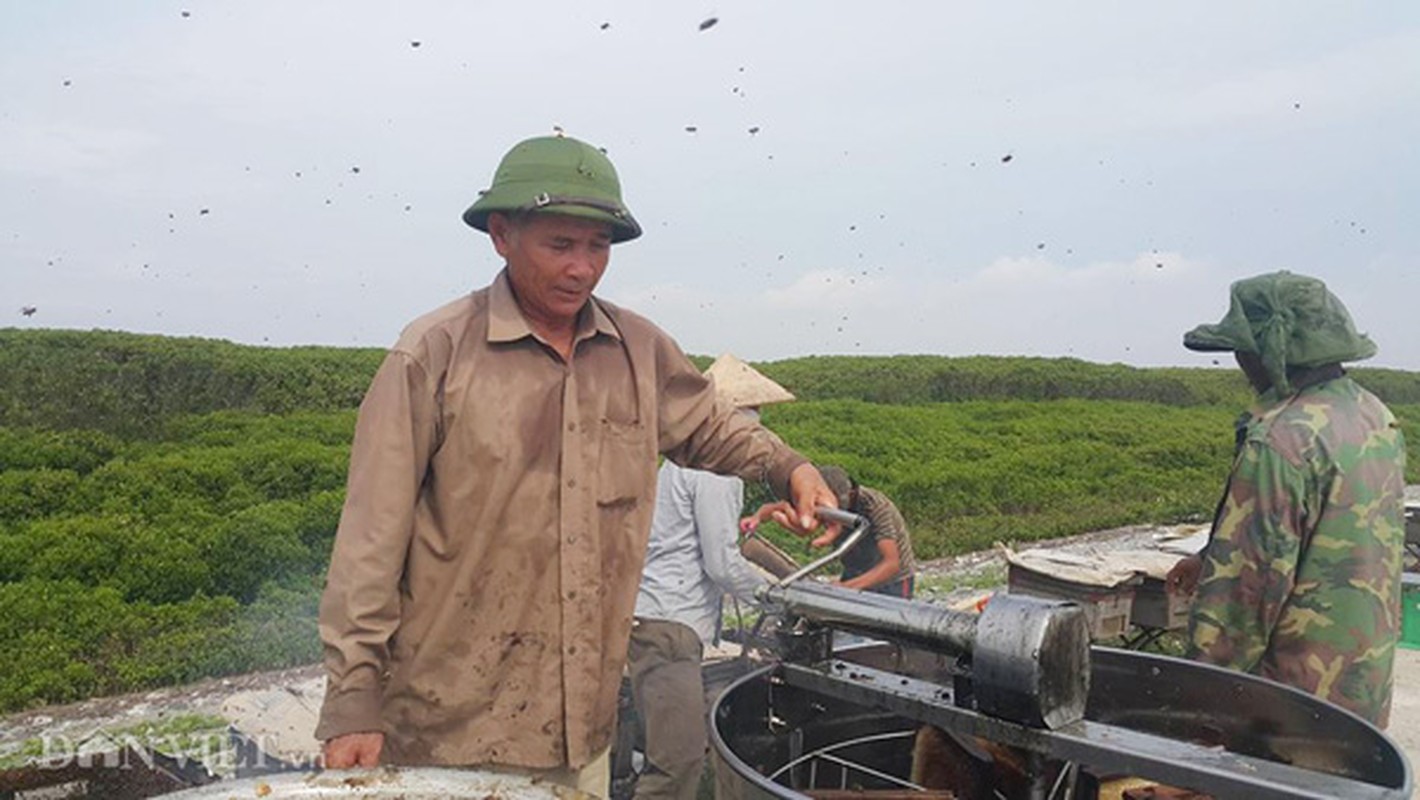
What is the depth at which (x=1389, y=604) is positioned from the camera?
349 centimetres

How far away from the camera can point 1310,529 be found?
344cm

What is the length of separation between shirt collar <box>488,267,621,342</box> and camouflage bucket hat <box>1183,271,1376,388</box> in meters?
2.16

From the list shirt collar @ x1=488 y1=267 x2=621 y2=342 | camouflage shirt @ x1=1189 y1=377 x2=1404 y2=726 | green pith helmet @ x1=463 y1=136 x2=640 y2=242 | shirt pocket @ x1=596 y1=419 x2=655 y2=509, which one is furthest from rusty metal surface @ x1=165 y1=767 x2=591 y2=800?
camouflage shirt @ x1=1189 y1=377 x2=1404 y2=726

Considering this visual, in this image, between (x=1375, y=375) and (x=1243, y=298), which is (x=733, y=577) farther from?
(x=1375, y=375)

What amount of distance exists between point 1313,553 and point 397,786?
2.86 metres

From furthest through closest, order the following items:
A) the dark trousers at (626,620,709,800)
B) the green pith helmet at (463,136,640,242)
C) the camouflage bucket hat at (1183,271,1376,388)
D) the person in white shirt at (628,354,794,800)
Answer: the person in white shirt at (628,354,794,800)
the dark trousers at (626,620,709,800)
the camouflage bucket hat at (1183,271,1376,388)
the green pith helmet at (463,136,640,242)

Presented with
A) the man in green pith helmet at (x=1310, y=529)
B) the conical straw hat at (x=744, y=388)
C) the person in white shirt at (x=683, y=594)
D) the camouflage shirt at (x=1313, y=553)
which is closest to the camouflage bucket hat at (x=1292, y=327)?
the man in green pith helmet at (x=1310, y=529)

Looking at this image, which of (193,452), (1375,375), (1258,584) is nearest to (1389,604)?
(1258,584)

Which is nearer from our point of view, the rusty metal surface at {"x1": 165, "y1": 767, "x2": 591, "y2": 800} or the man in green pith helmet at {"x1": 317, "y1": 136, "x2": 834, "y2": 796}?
the rusty metal surface at {"x1": 165, "y1": 767, "x2": 591, "y2": 800}

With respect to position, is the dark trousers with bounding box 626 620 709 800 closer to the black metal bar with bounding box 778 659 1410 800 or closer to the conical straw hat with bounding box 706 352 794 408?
the conical straw hat with bounding box 706 352 794 408

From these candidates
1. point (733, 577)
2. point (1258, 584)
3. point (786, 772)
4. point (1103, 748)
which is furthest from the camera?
point (733, 577)

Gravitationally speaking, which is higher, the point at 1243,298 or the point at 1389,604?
the point at 1243,298

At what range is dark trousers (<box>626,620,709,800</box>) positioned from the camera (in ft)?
15.4

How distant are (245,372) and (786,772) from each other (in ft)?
65.7
